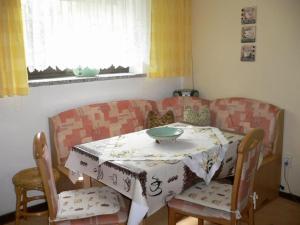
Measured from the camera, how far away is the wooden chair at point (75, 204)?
5.62 ft

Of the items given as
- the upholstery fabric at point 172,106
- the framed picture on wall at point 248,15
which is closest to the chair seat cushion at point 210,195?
the upholstery fabric at point 172,106

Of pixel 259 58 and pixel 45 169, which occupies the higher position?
pixel 259 58

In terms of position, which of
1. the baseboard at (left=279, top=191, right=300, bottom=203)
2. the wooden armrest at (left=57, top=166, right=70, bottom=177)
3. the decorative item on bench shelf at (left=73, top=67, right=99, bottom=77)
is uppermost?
the decorative item on bench shelf at (left=73, top=67, right=99, bottom=77)

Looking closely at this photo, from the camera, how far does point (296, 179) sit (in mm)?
2980

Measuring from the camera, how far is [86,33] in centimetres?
298

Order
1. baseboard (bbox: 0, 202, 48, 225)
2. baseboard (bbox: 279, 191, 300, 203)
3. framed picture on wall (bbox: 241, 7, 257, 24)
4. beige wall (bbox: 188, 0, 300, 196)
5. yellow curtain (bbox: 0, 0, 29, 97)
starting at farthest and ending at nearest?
framed picture on wall (bbox: 241, 7, 257, 24)
baseboard (bbox: 279, 191, 300, 203)
beige wall (bbox: 188, 0, 300, 196)
baseboard (bbox: 0, 202, 48, 225)
yellow curtain (bbox: 0, 0, 29, 97)

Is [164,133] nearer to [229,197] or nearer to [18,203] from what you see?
[229,197]

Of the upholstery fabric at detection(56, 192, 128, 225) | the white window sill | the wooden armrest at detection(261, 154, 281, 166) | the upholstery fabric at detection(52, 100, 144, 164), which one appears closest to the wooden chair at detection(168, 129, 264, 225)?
the upholstery fabric at detection(56, 192, 128, 225)

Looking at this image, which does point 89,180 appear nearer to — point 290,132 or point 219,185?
point 219,185

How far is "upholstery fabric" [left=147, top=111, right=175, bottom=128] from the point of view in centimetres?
320

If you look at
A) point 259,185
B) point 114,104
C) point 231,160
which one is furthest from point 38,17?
point 259,185

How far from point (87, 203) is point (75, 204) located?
74 mm

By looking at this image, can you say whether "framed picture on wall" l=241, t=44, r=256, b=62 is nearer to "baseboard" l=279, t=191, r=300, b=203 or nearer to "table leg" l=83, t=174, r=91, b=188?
"baseboard" l=279, t=191, r=300, b=203

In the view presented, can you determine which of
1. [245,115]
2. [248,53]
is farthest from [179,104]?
[248,53]
